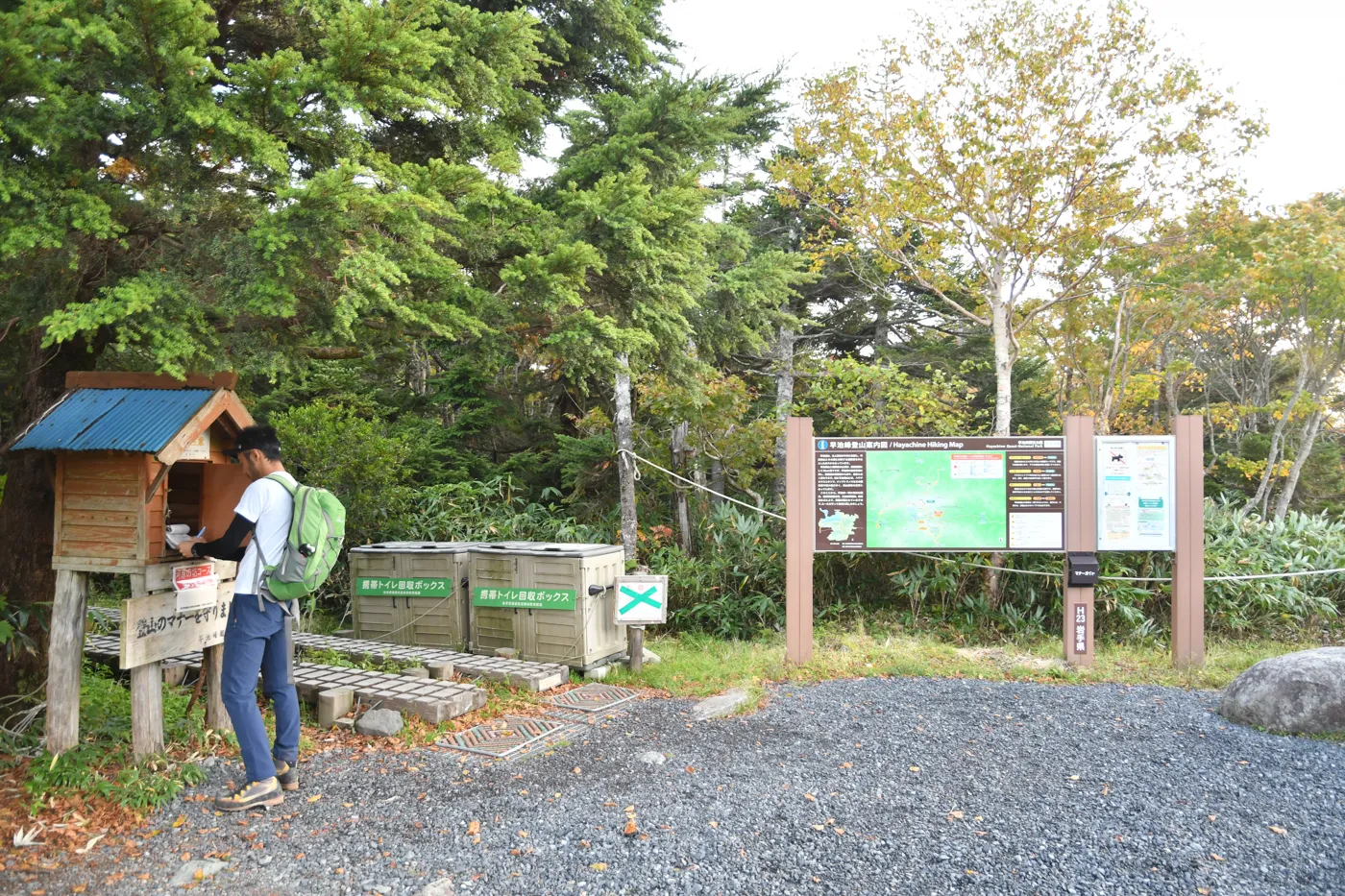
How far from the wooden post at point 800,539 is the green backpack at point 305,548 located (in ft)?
13.8

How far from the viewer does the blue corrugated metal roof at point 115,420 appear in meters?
4.43

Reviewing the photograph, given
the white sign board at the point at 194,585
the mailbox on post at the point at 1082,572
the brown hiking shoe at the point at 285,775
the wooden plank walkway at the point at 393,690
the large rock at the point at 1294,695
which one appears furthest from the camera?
the mailbox on post at the point at 1082,572

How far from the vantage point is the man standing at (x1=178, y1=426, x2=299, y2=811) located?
4.20 metres

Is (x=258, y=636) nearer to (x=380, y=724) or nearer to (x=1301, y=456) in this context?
(x=380, y=724)

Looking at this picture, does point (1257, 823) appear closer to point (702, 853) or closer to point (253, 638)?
point (702, 853)

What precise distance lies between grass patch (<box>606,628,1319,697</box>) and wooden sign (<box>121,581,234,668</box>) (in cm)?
330

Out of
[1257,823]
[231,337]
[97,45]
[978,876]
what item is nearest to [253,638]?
[231,337]

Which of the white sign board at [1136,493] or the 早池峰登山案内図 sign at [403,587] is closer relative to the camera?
the white sign board at [1136,493]

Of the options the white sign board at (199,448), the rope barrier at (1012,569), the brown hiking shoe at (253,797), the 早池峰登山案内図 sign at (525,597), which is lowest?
the brown hiking shoe at (253,797)

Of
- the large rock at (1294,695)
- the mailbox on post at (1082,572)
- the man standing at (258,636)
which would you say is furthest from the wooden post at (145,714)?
the mailbox on post at (1082,572)

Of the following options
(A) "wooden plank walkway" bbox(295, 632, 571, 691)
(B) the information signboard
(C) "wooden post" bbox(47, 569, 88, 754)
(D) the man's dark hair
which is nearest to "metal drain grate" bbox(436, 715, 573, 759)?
(A) "wooden plank walkway" bbox(295, 632, 571, 691)

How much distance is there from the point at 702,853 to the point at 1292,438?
64.8 feet

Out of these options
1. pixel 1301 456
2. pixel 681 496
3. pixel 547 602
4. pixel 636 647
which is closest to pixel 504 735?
pixel 547 602

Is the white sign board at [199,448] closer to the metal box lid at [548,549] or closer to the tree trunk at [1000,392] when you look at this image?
the metal box lid at [548,549]
